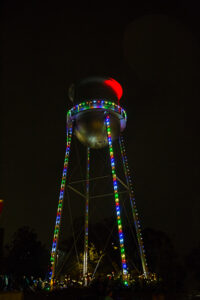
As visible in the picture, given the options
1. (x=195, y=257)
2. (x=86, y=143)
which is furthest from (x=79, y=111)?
(x=195, y=257)

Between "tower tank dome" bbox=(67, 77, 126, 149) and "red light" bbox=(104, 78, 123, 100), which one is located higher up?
"red light" bbox=(104, 78, 123, 100)

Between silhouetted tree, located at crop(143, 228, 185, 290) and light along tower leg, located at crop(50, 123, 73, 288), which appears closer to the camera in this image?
light along tower leg, located at crop(50, 123, 73, 288)

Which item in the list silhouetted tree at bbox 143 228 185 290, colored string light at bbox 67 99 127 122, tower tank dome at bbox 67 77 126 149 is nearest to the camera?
colored string light at bbox 67 99 127 122

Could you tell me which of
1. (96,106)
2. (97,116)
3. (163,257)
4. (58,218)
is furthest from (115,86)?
(163,257)

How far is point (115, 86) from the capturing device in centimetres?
1978

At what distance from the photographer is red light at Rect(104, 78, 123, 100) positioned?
19.5m

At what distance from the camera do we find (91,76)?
19.4 metres

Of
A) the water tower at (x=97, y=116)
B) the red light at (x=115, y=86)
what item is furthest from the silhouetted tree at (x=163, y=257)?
the red light at (x=115, y=86)

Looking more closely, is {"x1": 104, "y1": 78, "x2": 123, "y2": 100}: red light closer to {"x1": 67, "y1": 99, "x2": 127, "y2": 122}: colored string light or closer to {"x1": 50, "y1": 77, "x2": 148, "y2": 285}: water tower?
{"x1": 50, "y1": 77, "x2": 148, "y2": 285}: water tower

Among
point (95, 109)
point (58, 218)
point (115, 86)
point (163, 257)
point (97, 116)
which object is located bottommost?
point (58, 218)

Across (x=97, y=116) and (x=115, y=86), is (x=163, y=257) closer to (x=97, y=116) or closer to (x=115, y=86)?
(x=97, y=116)

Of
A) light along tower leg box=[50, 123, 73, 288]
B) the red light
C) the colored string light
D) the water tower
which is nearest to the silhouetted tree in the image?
light along tower leg box=[50, 123, 73, 288]

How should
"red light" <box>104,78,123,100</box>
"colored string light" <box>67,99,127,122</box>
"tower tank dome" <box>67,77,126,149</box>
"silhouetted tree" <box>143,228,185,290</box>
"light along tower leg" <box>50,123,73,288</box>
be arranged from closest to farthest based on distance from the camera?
1. "light along tower leg" <box>50,123,73,288</box>
2. "colored string light" <box>67,99,127,122</box>
3. "tower tank dome" <box>67,77,126,149</box>
4. "red light" <box>104,78,123,100</box>
5. "silhouetted tree" <box>143,228,185,290</box>

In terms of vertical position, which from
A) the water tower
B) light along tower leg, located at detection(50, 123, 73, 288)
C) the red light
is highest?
the red light
